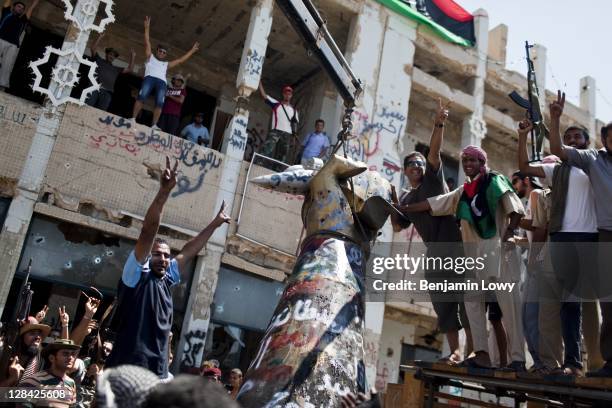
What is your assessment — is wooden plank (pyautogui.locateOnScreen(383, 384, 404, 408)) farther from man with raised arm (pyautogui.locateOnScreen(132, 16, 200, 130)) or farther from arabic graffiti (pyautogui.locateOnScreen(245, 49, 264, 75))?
arabic graffiti (pyautogui.locateOnScreen(245, 49, 264, 75))

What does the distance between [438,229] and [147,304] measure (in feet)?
8.07

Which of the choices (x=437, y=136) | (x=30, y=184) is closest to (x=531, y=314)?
(x=437, y=136)

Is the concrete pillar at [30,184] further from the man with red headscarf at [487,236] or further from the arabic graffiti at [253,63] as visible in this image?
the man with red headscarf at [487,236]

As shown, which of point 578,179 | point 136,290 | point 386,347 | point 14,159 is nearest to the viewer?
point 136,290

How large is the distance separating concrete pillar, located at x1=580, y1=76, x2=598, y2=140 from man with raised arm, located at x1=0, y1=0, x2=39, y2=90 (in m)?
13.7

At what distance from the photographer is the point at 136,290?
335 cm

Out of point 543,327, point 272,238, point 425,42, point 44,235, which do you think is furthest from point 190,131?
point 543,327

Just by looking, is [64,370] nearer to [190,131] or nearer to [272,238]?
[272,238]

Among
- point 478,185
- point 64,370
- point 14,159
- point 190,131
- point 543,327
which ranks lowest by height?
point 64,370

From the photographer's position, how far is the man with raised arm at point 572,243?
3.75m

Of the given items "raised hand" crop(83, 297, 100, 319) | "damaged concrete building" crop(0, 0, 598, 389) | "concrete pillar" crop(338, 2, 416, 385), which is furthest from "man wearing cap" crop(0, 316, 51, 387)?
"concrete pillar" crop(338, 2, 416, 385)

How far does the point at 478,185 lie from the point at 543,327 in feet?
3.76

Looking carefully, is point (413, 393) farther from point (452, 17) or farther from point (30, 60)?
point (452, 17)

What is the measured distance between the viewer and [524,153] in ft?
13.3
